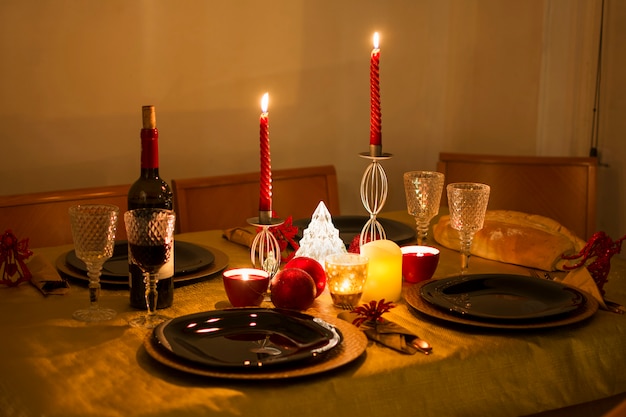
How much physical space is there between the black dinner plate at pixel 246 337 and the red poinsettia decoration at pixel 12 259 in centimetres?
40

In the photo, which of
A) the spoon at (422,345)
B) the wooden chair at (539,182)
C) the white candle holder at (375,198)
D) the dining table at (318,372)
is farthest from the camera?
the wooden chair at (539,182)

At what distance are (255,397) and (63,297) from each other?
543mm

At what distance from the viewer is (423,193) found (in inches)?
63.6

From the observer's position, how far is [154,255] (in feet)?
4.06

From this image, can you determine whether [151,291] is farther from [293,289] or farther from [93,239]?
[293,289]

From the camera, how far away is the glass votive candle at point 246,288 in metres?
1.35

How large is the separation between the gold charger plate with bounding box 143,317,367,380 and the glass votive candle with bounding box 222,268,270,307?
0.20 metres

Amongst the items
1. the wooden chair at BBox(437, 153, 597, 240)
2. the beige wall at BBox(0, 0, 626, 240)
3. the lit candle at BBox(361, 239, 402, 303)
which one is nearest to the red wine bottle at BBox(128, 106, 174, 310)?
the lit candle at BBox(361, 239, 402, 303)

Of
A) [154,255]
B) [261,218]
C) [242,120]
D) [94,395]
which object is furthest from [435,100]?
[94,395]

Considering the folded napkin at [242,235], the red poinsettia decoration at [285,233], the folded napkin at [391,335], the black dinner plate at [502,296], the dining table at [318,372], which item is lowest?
the dining table at [318,372]

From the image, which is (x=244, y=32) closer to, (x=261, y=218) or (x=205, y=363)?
(x=261, y=218)

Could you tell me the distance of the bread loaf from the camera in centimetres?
162

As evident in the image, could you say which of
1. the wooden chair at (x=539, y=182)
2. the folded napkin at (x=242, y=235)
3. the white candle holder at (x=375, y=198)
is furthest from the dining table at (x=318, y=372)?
the wooden chair at (x=539, y=182)

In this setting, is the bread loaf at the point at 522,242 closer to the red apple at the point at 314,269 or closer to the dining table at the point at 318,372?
the dining table at the point at 318,372
